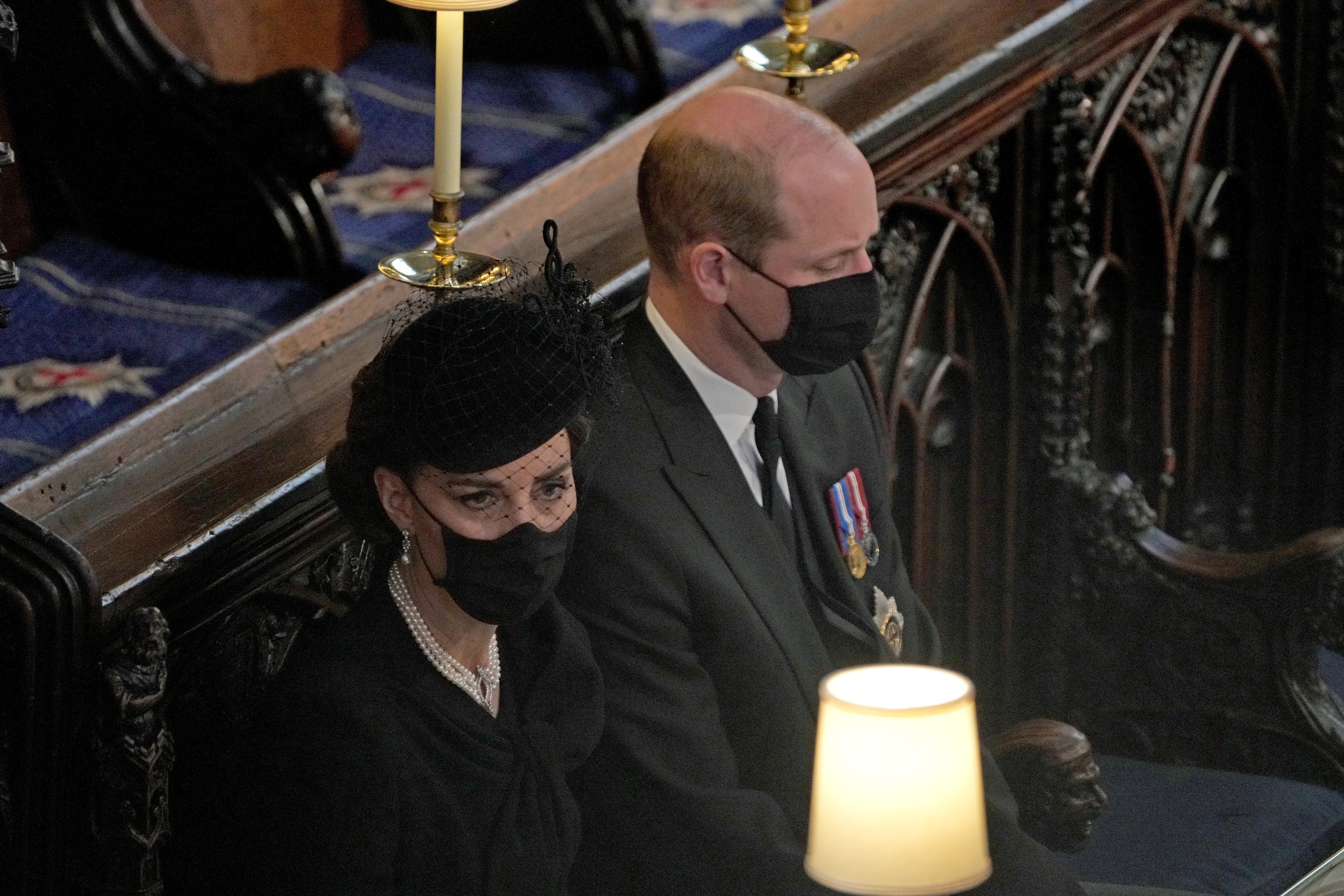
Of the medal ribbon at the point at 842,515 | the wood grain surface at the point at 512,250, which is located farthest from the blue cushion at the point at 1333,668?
the medal ribbon at the point at 842,515

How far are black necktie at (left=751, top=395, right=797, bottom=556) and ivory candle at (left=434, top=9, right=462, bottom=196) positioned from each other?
1.87 feet

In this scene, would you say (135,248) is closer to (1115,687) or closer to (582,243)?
(582,243)

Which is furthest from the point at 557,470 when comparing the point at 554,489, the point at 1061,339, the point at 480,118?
the point at 480,118

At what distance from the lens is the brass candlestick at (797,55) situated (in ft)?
9.00

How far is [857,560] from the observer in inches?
106

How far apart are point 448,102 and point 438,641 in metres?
0.56

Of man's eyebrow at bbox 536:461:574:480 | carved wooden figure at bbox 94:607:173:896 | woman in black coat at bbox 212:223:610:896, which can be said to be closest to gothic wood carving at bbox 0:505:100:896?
carved wooden figure at bbox 94:607:173:896

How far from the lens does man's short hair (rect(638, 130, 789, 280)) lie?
2465 millimetres

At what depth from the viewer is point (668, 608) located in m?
2.43

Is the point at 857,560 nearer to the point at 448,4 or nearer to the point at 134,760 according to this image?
the point at 448,4

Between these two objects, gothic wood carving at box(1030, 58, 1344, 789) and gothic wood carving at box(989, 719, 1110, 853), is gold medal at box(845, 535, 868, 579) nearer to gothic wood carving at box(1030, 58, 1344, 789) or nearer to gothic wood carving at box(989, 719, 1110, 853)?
gothic wood carving at box(989, 719, 1110, 853)

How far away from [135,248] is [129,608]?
4.46 ft

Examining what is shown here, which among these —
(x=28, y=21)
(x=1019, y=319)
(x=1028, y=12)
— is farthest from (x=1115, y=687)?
(x=28, y=21)

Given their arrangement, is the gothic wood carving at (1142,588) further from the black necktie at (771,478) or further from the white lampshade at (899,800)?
the white lampshade at (899,800)
